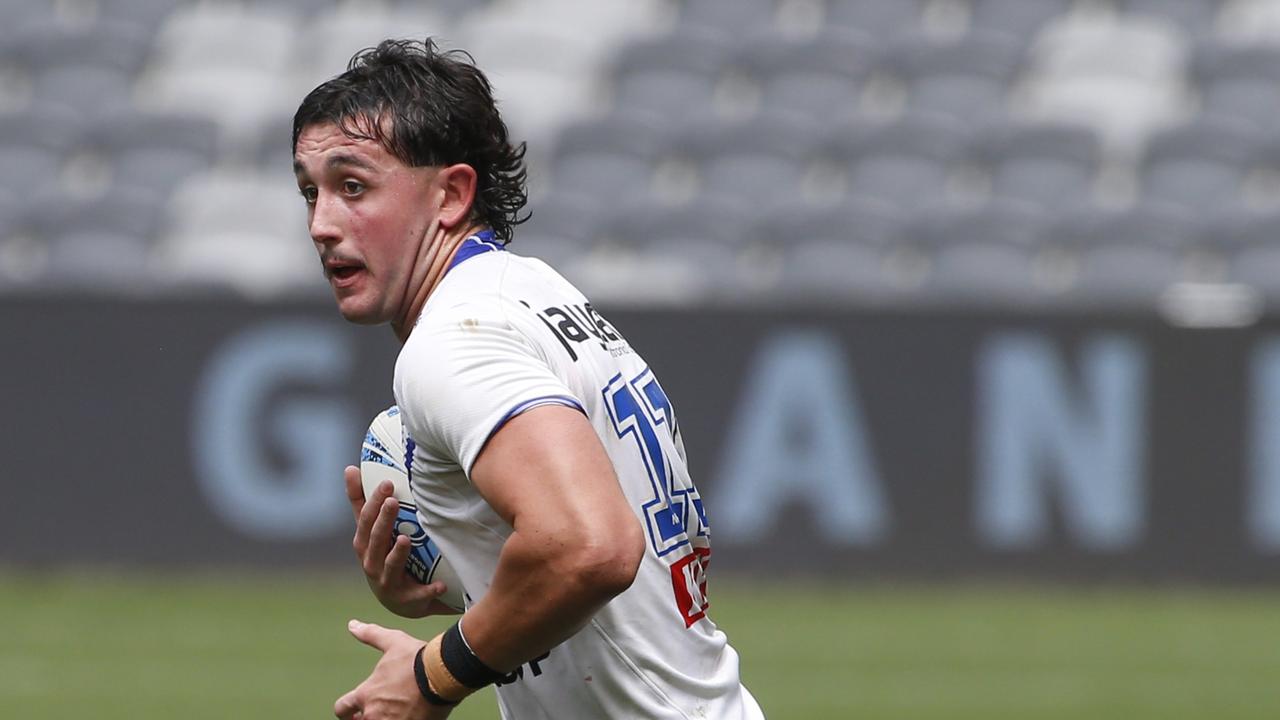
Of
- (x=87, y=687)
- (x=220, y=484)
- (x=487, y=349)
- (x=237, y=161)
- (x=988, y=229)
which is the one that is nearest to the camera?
(x=487, y=349)

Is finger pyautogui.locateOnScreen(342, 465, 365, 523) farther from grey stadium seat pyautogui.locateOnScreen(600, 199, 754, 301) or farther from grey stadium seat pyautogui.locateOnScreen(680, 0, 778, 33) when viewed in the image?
grey stadium seat pyautogui.locateOnScreen(680, 0, 778, 33)

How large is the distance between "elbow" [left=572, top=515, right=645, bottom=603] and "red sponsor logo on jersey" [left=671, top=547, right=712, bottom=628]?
420 mm

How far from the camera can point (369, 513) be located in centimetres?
307

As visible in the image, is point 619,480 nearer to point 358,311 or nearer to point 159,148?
point 358,311

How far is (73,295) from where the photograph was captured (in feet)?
35.2

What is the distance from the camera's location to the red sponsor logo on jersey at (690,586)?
9.67 feet

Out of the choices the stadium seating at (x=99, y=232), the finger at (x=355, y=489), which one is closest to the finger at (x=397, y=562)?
the finger at (x=355, y=489)

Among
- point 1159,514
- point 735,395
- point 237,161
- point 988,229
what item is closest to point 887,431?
point 735,395

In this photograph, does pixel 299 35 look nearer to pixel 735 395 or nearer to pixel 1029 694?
pixel 735 395

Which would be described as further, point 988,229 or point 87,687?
point 988,229

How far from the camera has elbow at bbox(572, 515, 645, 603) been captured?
2494 mm

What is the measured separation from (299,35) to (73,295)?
478cm

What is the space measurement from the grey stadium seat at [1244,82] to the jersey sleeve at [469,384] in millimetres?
12691

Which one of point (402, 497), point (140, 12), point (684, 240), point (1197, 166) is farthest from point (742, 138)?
point (402, 497)
